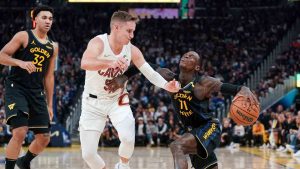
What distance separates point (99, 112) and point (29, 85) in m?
1.32

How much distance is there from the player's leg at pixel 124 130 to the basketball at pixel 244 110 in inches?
54.1

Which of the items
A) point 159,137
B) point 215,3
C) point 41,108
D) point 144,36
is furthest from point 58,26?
point 41,108

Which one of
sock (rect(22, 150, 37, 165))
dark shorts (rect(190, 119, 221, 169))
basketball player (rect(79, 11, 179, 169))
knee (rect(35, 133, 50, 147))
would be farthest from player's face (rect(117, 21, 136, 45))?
sock (rect(22, 150, 37, 165))

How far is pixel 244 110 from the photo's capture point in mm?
7309

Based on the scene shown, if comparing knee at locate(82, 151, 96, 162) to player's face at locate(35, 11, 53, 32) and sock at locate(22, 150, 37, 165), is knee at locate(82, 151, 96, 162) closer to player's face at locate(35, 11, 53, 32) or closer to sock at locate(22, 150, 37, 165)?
sock at locate(22, 150, 37, 165)

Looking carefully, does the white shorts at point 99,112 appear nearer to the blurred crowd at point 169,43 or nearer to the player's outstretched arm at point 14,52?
the player's outstretched arm at point 14,52

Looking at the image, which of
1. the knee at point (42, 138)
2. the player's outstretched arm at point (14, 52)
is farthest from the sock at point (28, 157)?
the player's outstretched arm at point (14, 52)

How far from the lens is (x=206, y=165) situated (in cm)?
730

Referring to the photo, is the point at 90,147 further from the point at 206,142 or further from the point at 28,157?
the point at 28,157

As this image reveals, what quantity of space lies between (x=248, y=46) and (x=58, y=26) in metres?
9.50

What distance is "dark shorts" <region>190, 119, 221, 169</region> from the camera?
23.3 feet

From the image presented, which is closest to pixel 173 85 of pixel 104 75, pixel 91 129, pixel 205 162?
pixel 104 75

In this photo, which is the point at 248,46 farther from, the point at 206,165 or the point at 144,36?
the point at 206,165

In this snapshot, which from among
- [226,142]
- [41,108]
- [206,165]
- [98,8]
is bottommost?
[226,142]
